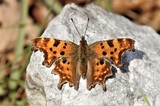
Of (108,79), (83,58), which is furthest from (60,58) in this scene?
(108,79)

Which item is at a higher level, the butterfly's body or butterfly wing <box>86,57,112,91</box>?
the butterfly's body

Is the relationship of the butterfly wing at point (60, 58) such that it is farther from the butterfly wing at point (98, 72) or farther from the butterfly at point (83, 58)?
the butterfly wing at point (98, 72)

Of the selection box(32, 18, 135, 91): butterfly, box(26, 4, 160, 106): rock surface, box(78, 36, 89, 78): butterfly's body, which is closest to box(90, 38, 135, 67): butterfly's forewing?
box(32, 18, 135, 91): butterfly

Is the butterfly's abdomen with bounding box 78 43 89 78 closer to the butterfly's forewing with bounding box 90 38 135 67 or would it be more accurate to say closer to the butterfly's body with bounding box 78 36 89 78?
the butterfly's body with bounding box 78 36 89 78

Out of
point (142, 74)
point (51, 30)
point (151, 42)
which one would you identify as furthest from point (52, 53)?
point (151, 42)

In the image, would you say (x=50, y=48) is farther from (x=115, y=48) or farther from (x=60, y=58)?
Answer: (x=115, y=48)
